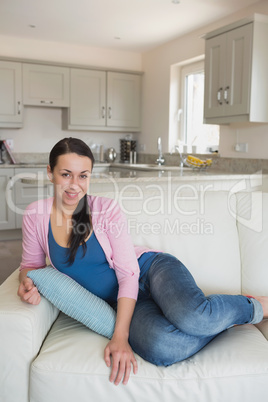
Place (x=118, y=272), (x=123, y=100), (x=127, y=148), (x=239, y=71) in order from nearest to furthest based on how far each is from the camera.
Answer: (x=118, y=272) < (x=239, y=71) < (x=123, y=100) < (x=127, y=148)

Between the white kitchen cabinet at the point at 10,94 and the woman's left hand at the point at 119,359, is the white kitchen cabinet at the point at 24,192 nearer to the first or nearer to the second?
the white kitchen cabinet at the point at 10,94

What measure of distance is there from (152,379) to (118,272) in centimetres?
41

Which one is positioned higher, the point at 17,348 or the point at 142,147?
the point at 142,147

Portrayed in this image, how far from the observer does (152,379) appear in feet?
4.10

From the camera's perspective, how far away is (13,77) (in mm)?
5086

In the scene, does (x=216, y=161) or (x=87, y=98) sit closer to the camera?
(x=216, y=161)

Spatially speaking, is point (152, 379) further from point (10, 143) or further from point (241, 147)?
point (10, 143)

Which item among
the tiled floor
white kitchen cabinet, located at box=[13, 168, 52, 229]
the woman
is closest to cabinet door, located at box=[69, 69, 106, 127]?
white kitchen cabinet, located at box=[13, 168, 52, 229]

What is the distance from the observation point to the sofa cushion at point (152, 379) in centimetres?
125

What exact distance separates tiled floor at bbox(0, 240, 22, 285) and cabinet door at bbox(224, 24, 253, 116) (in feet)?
8.12

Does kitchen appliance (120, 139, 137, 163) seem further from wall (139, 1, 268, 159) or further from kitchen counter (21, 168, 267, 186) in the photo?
kitchen counter (21, 168, 267, 186)

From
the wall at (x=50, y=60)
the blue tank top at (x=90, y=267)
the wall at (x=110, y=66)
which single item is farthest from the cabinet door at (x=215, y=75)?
the blue tank top at (x=90, y=267)

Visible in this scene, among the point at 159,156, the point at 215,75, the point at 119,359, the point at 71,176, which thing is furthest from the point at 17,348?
the point at 159,156

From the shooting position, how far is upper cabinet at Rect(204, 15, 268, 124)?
347cm
